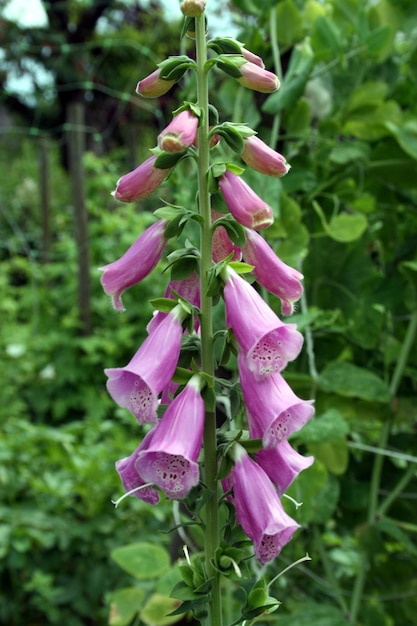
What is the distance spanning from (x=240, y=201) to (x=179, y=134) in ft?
0.26

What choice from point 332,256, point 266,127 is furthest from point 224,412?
point 266,127

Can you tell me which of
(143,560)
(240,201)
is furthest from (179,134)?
(143,560)

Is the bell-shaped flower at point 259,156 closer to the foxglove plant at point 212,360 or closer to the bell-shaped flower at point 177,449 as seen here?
Answer: the foxglove plant at point 212,360

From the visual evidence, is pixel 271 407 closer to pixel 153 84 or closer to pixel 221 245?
pixel 221 245

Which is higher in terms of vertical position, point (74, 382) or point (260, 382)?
point (260, 382)

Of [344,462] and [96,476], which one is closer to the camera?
[344,462]

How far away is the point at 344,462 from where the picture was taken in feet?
3.77

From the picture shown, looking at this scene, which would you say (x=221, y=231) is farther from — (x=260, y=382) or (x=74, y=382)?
(x=74, y=382)

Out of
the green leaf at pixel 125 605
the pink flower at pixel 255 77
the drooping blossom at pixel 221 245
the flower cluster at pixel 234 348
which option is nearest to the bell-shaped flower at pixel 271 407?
the flower cluster at pixel 234 348

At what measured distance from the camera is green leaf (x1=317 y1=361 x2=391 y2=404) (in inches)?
44.3

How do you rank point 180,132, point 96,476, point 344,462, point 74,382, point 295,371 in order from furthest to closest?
point 74,382 < point 96,476 < point 295,371 < point 344,462 < point 180,132

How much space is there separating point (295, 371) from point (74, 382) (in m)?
2.50

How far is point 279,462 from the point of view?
668 mm

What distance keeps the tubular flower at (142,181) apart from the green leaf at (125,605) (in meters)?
0.86
